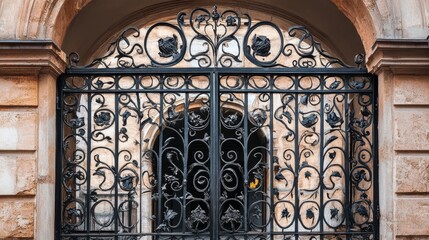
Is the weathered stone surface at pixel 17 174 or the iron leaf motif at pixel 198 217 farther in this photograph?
the iron leaf motif at pixel 198 217

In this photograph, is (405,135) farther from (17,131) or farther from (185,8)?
(185,8)

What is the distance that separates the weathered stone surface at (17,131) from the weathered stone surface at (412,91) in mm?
2753

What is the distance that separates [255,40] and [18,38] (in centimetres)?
191

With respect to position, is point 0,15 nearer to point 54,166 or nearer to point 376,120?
point 54,166

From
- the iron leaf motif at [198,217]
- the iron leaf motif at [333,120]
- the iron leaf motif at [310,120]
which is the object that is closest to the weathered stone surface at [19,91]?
the iron leaf motif at [198,217]

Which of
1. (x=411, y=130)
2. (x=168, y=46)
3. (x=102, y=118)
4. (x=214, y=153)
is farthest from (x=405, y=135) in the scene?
(x=102, y=118)

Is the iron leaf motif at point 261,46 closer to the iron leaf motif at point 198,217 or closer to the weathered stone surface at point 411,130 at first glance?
the weathered stone surface at point 411,130

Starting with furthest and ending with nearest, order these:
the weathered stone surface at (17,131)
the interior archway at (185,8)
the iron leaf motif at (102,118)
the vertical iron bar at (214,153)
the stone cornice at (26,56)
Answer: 1. the interior archway at (185,8)
2. the iron leaf motif at (102,118)
3. the vertical iron bar at (214,153)
4. the weathered stone surface at (17,131)
5. the stone cornice at (26,56)

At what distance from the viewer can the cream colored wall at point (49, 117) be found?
5.09 m

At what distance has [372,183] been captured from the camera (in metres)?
5.55

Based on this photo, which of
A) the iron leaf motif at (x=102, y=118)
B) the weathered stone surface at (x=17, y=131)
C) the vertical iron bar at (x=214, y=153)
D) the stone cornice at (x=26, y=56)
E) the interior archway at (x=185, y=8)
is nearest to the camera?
the stone cornice at (x=26, y=56)

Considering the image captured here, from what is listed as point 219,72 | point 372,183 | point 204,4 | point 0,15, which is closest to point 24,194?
point 0,15

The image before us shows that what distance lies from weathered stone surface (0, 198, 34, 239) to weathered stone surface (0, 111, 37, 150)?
0.40 m

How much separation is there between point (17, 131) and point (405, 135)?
2.91 m
